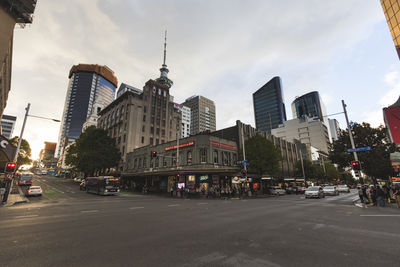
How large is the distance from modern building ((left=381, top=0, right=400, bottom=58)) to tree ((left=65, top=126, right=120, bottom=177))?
60.3 metres

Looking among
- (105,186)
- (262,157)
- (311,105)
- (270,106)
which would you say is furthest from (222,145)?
(311,105)

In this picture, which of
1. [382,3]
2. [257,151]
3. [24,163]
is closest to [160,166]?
[257,151]

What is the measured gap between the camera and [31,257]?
4574mm

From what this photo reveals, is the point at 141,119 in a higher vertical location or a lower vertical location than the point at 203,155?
higher

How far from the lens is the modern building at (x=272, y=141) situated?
41.0 m

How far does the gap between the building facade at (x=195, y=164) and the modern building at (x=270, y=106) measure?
405ft

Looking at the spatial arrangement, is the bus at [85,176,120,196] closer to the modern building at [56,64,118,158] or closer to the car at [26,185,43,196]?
the car at [26,185,43,196]

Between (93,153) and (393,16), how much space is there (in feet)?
202

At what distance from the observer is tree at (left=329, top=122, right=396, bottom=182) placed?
2236 centimetres

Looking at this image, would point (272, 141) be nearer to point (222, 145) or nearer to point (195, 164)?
point (222, 145)

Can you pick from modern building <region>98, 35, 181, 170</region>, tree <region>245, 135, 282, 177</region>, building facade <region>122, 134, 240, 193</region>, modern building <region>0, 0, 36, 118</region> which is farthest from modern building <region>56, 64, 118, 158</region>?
tree <region>245, 135, 282, 177</region>

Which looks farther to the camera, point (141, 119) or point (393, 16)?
point (141, 119)

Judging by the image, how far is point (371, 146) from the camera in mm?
23406

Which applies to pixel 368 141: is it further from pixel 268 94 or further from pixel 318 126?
pixel 268 94
